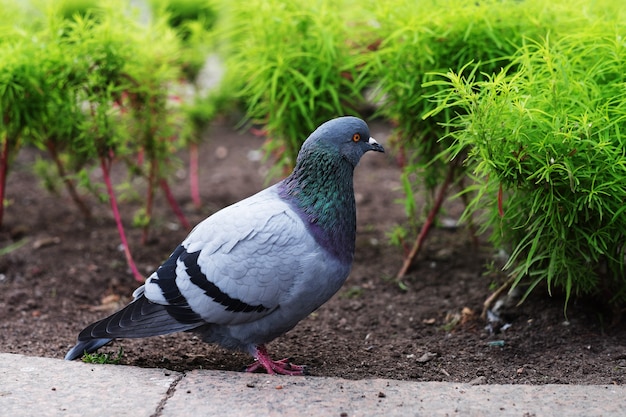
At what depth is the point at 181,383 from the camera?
3.21 metres

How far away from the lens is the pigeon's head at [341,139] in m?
3.50

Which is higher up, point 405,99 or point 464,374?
point 405,99

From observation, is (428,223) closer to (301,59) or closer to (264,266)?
(301,59)

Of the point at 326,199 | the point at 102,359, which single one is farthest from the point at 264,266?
the point at 102,359

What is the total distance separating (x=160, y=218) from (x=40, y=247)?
41.2 inches

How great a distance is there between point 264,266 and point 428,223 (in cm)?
167

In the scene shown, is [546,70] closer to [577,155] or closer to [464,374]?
[577,155]

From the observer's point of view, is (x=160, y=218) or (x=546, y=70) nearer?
(x=546, y=70)

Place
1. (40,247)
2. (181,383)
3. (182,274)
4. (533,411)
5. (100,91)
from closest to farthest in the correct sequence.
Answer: (533,411), (181,383), (182,274), (100,91), (40,247)

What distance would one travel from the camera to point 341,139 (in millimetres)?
3506

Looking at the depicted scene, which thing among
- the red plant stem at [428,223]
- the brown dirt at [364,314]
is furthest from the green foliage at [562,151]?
the red plant stem at [428,223]

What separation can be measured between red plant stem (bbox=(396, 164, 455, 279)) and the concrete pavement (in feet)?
5.32

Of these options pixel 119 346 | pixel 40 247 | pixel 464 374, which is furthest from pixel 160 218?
pixel 464 374

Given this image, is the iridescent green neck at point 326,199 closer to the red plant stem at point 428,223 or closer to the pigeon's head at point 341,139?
the pigeon's head at point 341,139
